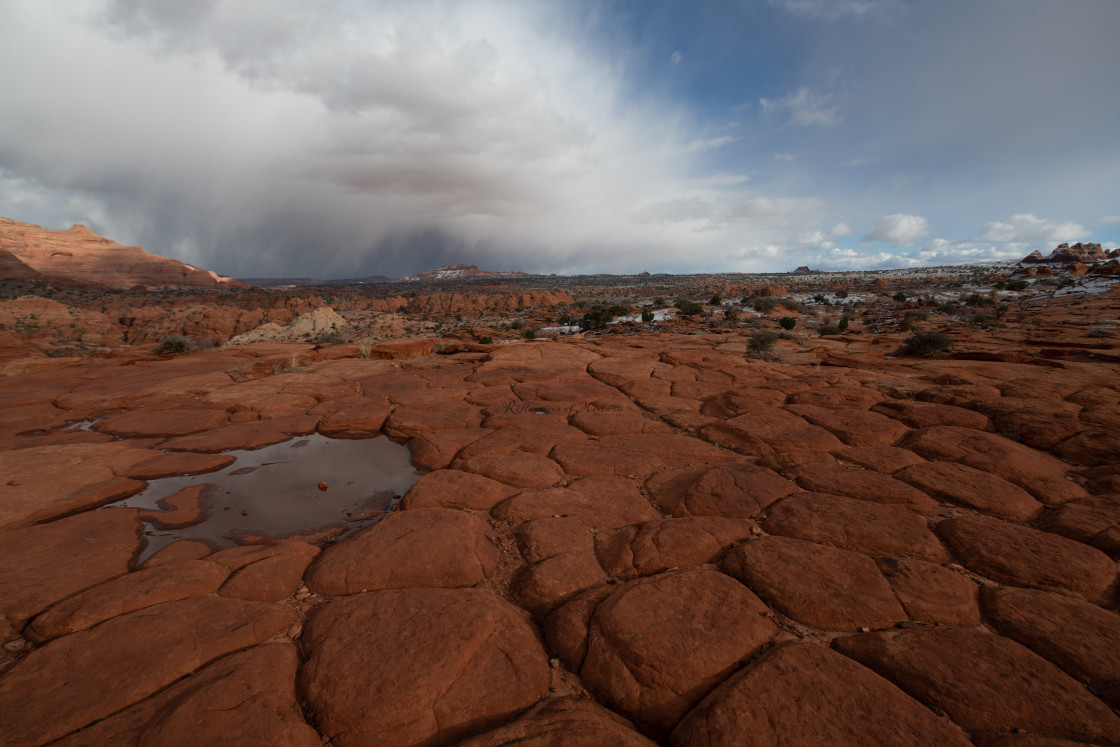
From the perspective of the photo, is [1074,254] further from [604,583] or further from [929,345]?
[604,583]

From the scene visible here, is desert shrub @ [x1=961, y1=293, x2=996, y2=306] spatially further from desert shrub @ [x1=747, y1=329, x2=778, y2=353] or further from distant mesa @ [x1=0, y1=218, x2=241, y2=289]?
distant mesa @ [x1=0, y1=218, x2=241, y2=289]

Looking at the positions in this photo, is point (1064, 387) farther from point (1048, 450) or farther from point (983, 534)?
point (983, 534)

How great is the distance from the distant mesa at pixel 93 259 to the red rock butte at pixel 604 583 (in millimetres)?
83625

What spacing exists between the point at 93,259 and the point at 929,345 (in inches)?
4165

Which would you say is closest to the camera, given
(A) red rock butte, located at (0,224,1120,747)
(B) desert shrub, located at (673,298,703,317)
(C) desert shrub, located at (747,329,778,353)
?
(A) red rock butte, located at (0,224,1120,747)

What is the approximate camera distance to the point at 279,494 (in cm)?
399

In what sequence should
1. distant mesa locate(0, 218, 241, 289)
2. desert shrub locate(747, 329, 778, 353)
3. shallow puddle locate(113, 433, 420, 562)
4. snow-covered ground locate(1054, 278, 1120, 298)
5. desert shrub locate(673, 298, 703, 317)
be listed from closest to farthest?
1. shallow puddle locate(113, 433, 420, 562)
2. desert shrub locate(747, 329, 778, 353)
3. desert shrub locate(673, 298, 703, 317)
4. snow-covered ground locate(1054, 278, 1120, 298)
5. distant mesa locate(0, 218, 241, 289)

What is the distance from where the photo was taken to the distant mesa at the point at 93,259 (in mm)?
65625

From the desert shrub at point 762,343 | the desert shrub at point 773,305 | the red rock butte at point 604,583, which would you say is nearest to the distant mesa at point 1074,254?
the desert shrub at point 773,305

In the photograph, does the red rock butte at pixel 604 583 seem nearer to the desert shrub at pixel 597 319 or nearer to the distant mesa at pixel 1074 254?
the desert shrub at pixel 597 319

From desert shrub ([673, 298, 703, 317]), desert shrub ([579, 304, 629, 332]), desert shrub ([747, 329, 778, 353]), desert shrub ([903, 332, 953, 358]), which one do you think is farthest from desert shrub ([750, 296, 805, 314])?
desert shrub ([747, 329, 778, 353])

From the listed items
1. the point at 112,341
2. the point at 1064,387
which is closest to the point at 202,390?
the point at 1064,387

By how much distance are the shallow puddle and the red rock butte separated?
11 centimetres

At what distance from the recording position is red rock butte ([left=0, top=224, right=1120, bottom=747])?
1.73 m
